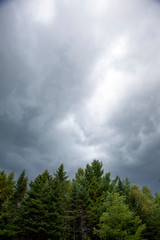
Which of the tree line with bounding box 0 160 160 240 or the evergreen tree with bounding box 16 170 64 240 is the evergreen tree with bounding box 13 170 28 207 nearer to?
the tree line with bounding box 0 160 160 240

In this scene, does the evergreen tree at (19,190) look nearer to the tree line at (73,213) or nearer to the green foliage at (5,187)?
the tree line at (73,213)

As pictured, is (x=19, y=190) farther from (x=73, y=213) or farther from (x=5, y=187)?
(x=73, y=213)

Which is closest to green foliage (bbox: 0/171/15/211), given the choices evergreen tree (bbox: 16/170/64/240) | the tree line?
the tree line

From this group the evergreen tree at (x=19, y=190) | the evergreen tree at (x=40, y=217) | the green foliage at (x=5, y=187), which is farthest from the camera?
the evergreen tree at (x=19, y=190)

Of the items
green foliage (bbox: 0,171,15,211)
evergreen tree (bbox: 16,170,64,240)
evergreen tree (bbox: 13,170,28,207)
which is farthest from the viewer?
evergreen tree (bbox: 13,170,28,207)

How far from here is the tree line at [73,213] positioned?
28109 mm

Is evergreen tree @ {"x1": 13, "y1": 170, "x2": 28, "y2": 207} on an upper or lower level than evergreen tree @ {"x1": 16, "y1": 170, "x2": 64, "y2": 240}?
upper

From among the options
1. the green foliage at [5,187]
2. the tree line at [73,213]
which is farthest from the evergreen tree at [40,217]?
the green foliage at [5,187]

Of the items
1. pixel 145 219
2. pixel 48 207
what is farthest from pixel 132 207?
pixel 48 207

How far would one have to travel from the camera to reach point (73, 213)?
35781 mm

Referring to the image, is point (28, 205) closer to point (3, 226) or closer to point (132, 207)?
point (3, 226)

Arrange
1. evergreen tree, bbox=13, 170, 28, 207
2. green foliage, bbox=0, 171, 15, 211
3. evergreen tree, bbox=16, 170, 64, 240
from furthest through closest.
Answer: evergreen tree, bbox=13, 170, 28, 207 < green foliage, bbox=0, 171, 15, 211 < evergreen tree, bbox=16, 170, 64, 240

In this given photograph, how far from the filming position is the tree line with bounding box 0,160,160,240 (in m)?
28.1

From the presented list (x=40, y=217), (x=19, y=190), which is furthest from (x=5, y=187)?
(x=40, y=217)
